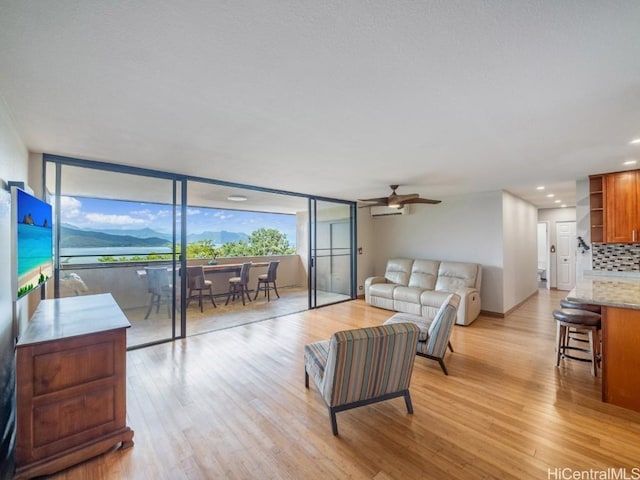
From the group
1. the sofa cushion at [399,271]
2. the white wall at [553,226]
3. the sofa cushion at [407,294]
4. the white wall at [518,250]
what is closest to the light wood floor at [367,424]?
the sofa cushion at [407,294]

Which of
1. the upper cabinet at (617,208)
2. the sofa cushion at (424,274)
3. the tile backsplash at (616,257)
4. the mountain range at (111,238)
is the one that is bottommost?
the sofa cushion at (424,274)

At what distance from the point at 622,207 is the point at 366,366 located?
446 centimetres

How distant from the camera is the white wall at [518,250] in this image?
5.25m

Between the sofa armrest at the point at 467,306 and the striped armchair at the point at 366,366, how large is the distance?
2.84 metres

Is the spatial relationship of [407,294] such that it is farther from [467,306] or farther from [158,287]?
[158,287]

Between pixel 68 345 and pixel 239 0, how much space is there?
2.17 meters

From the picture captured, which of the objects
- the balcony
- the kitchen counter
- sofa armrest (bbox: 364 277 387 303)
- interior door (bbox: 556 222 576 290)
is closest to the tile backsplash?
the kitchen counter

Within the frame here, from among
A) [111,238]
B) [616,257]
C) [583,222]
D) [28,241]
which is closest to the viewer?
[28,241]

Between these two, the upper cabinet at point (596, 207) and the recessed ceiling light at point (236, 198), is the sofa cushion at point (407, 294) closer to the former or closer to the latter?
the upper cabinet at point (596, 207)

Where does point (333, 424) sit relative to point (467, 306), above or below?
below

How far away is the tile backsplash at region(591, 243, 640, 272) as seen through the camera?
394 centimetres

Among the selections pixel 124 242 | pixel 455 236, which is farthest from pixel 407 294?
pixel 124 242

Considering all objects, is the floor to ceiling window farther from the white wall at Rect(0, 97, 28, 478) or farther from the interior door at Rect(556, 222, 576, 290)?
the interior door at Rect(556, 222, 576, 290)

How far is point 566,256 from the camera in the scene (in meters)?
7.68
